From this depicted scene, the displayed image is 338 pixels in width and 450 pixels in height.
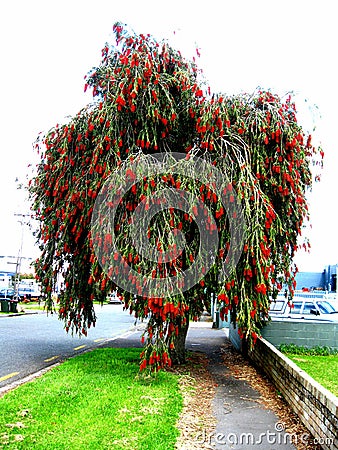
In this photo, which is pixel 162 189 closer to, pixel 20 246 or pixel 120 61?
pixel 120 61

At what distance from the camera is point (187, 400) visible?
816 cm

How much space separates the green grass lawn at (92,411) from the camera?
18.9 feet

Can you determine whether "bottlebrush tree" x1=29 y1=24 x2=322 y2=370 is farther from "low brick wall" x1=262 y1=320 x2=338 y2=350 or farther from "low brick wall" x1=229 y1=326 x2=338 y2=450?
"low brick wall" x1=262 y1=320 x2=338 y2=350

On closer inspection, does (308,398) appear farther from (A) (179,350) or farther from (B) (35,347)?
(B) (35,347)

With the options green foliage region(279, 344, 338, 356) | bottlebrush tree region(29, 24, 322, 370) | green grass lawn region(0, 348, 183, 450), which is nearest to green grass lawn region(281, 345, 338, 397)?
green foliage region(279, 344, 338, 356)

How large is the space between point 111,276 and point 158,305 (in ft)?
3.16

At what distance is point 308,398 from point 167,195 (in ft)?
13.6

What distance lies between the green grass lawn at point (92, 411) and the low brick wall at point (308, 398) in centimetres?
161

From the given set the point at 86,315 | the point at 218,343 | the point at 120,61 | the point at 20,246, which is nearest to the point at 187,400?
the point at 86,315

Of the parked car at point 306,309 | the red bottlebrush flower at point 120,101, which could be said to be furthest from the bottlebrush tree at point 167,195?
the parked car at point 306,309

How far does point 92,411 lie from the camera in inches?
276

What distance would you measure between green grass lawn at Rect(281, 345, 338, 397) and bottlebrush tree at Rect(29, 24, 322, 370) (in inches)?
62.3

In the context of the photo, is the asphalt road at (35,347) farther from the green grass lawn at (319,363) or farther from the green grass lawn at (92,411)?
the green grass lawn at (319,363)

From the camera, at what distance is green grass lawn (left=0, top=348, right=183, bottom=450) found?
5.77m
